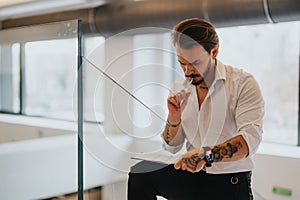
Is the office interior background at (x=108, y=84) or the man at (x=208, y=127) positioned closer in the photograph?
the man at (x=208, y=127)

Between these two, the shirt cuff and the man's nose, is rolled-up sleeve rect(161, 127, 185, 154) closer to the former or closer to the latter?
the shirt cuff

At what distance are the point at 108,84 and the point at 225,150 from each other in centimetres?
73

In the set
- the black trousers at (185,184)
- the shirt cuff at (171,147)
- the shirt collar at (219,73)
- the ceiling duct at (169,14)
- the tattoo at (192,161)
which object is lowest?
the black trousers at (185,184)

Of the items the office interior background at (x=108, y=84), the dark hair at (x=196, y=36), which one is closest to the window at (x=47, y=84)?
the office interior background at (x=108, y=84)

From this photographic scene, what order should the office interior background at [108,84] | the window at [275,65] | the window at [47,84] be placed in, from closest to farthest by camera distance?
1. the office interior background at [108,84]
2. the window at [47,84]
3. the window at [275,65]

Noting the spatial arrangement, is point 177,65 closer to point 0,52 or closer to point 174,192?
point 174,192

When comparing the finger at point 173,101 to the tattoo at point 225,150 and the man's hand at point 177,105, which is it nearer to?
the man's hand at point 177,105

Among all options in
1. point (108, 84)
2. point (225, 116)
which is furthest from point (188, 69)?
point (108, 84)

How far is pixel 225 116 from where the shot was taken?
1.71 m

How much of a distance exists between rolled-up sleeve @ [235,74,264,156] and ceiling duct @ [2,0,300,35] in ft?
2.42

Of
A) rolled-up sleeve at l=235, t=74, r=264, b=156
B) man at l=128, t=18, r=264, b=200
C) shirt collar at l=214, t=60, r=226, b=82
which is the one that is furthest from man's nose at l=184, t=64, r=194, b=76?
rolled-up sleeve at l=235, t=74, r=264, b=156

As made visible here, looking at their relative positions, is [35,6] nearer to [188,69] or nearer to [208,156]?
[188,69]

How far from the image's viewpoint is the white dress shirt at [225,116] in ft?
5.41

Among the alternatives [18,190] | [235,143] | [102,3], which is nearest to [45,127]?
[18,190]
